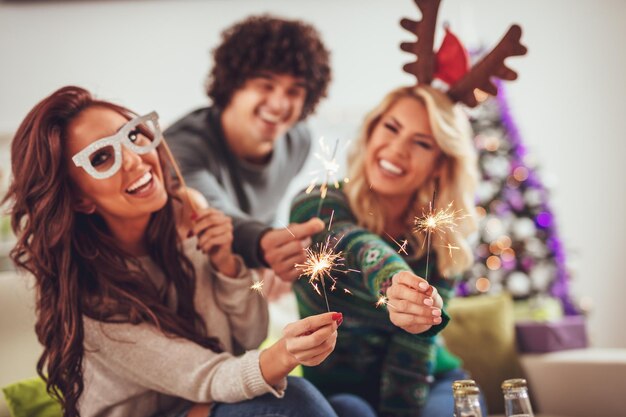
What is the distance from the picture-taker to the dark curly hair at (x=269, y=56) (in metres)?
1.99

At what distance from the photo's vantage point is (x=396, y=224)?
156cm

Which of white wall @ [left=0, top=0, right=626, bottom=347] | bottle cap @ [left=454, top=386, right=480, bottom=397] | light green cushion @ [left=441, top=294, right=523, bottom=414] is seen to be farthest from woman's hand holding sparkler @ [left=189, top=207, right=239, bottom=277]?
white wall @ [left=0, top=0, right=626, bottom=347]

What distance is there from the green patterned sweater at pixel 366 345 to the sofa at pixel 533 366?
0.50 metres

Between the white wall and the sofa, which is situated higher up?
the white wall

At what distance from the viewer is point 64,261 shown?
1265mm

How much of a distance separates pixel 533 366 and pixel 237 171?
4.09ft

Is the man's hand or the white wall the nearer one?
the man's hand

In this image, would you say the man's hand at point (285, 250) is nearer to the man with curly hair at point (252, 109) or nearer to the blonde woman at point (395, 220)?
the blonde woman at point (395, 220)

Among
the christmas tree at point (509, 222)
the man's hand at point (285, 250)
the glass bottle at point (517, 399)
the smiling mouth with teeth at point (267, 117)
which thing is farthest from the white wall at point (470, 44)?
the glass bottle at point (517, 399)

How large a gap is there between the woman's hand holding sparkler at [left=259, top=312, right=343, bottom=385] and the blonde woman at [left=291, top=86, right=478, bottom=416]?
30 cm

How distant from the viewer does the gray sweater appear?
152 centimetres

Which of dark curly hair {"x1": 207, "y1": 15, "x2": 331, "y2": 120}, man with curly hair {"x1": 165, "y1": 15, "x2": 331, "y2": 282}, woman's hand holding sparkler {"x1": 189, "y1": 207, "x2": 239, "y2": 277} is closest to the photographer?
woman's hand holding sparkler {"x1": 189, "y1": 207, "x2": 239, "y2": 277}

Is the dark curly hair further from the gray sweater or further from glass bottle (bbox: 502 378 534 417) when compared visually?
glass bottle (bbox: 502 378 534 417)

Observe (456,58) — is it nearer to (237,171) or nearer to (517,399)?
(237,171)
